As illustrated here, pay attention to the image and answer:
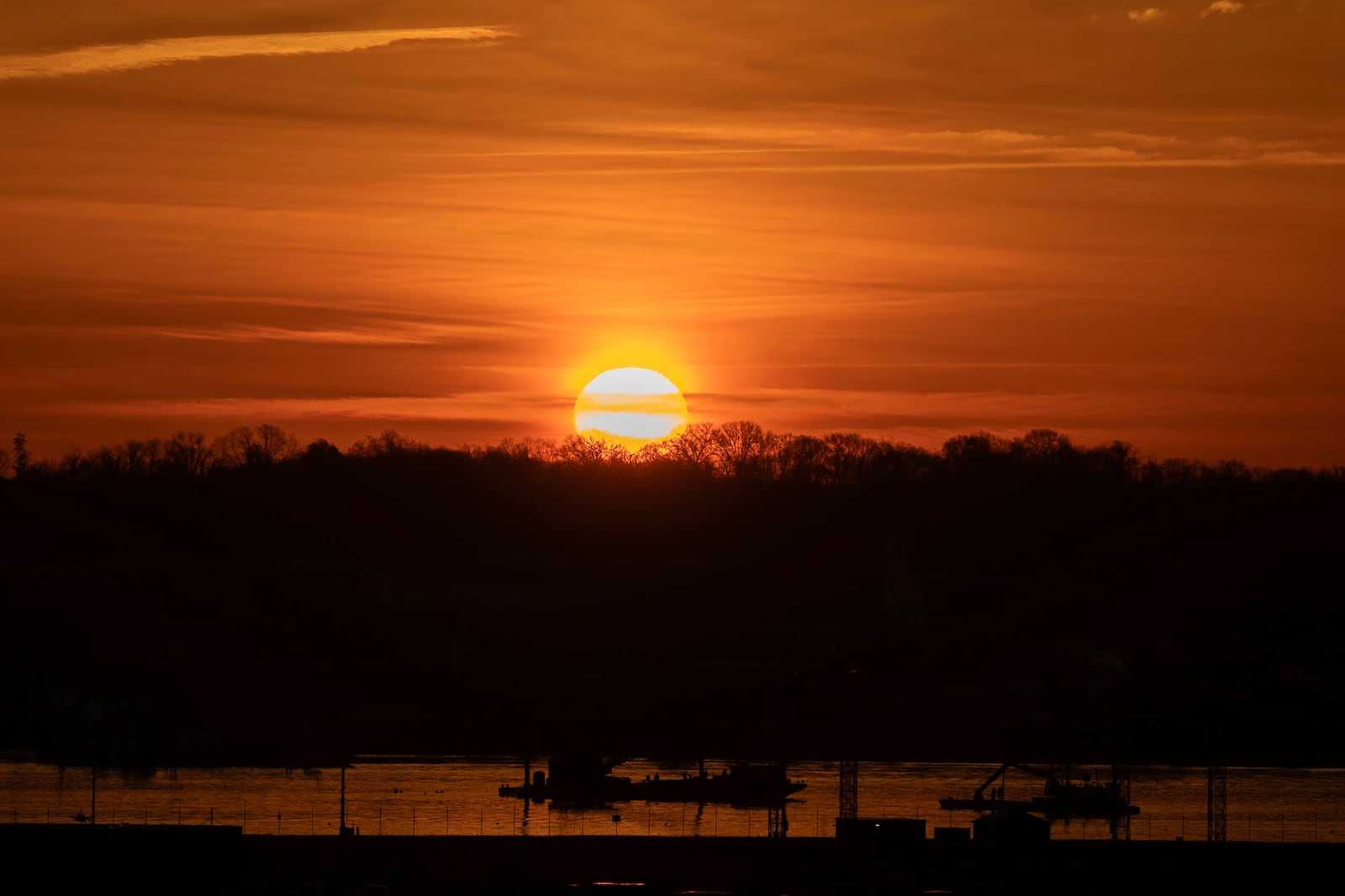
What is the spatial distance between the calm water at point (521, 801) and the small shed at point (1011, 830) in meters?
6.40

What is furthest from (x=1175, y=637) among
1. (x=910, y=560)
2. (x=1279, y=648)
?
(x=910, y=560)

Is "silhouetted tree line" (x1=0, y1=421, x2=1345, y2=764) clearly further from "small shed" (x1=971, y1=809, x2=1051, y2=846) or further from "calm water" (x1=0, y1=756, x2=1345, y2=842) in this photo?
"small shed" (x1=971, y1=809, x2=1051, y2=846)

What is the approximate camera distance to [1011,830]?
A: 30625mm

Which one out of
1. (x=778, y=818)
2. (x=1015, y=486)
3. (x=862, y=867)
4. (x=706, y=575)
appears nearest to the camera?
(x=862, y=867)

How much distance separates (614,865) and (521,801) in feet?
48.5

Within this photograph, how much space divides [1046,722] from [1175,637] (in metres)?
13.0

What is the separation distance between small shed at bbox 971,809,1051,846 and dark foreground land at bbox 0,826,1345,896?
286 mm

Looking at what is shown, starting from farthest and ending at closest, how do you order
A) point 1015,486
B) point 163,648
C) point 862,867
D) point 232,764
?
point 1015,486
point 163,648
point 232,764
point 862,867

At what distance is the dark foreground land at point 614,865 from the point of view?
25.1 metres

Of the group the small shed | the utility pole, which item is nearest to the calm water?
the utility pole

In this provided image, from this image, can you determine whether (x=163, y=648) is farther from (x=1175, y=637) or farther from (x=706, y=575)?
(x=1175, y=637)

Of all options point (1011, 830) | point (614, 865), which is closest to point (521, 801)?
point (614, 865)

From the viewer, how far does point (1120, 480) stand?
275ft

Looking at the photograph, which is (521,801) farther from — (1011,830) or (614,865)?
(1011,830)
